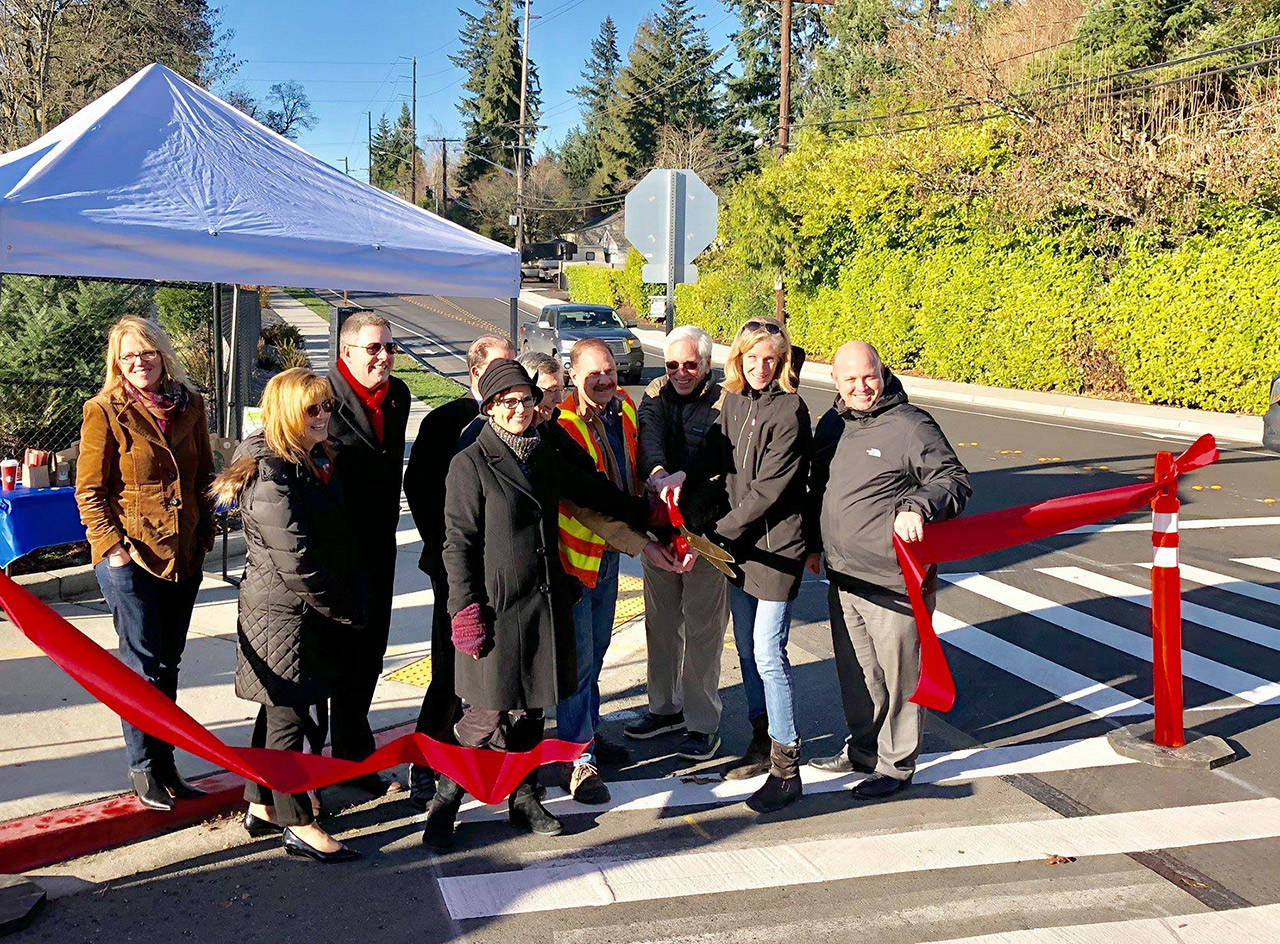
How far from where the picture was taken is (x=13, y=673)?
20.4ft

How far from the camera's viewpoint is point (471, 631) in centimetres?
434

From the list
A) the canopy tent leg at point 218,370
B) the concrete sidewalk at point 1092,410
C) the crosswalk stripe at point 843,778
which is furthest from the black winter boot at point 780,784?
the concrete sidewalk at point 1092,410

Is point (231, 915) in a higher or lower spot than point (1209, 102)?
lower

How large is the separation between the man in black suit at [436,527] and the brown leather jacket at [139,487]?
901 mm

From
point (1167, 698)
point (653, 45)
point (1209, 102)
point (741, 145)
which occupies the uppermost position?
point (653, 45)

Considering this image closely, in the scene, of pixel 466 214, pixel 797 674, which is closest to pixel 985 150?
pixel 797 674

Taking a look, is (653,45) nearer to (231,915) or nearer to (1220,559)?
(1220,559)

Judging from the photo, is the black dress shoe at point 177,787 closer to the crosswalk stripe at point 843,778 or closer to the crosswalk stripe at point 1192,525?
the crosswalk stripe at point 843,778

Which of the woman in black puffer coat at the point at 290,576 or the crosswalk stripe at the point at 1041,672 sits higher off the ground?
the woman in black puffer coat at the point at 290,576

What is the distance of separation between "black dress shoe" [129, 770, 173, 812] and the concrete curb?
27 millimetres

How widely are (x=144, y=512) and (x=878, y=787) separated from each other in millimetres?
3277

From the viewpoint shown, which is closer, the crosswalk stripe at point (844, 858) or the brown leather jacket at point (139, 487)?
the crosswalk stripe at point (844, 858)

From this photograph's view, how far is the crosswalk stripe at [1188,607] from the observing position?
7.57 m

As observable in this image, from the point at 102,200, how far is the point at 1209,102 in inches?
1116
